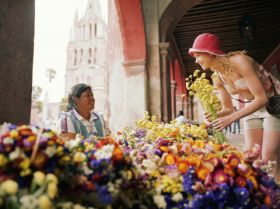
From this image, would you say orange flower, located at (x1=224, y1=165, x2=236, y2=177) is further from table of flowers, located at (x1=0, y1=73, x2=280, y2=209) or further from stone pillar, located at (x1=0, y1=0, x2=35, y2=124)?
stone pillar, located at (x1=0, y1=0, x2=35, y2=124)

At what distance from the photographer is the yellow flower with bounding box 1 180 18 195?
709 mm

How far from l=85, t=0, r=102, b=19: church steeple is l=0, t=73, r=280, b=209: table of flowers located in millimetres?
71665

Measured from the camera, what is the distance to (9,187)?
71 cm

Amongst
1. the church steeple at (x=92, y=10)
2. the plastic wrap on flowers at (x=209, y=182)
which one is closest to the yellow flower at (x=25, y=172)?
the plastic wrap on flowers at (x=209, y=182)

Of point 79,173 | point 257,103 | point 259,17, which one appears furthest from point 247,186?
point 259,17

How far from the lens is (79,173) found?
87cm

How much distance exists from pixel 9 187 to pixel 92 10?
73611 mm

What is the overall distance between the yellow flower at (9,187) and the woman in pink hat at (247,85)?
143 cm

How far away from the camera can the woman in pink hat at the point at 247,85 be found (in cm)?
192

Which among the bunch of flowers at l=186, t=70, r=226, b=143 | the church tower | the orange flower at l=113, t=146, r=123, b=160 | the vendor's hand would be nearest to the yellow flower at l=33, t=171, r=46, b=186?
the orange flower at l=113, t=146, r=123, b=160

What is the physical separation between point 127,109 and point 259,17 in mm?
4564

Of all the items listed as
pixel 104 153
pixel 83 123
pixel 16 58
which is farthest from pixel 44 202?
pixel 83 123

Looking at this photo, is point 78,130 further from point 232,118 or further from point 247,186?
point 247,186

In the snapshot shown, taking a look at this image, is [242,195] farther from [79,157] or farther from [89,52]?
[89,52]
